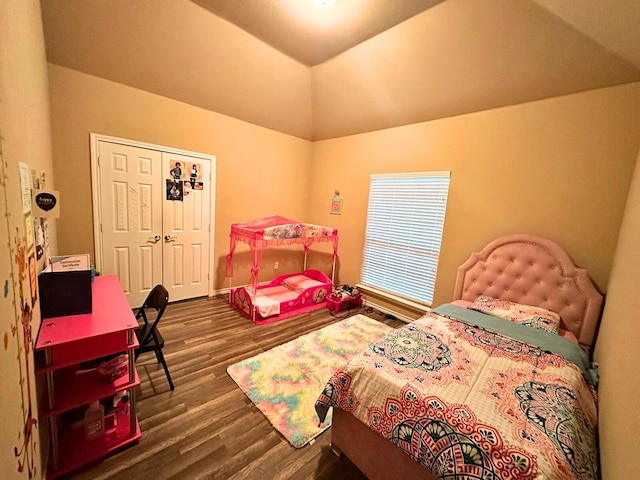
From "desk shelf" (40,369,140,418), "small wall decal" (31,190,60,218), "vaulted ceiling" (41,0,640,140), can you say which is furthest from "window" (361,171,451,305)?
"small wall decal" (31,190,60,218)

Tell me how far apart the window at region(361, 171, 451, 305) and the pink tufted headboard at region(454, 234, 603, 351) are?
0.55 metres

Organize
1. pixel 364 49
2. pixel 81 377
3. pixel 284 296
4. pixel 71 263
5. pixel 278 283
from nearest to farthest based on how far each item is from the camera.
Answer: pixel 81 377, pixel 71 263, pixel 364 49, pixel 284 296, pixel 278 283

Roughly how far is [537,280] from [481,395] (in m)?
1.80

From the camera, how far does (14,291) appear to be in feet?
3.03

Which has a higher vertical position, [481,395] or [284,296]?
[481,395]

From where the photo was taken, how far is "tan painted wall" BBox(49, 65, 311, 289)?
278cm

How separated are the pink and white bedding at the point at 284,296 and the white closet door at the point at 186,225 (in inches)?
27.3

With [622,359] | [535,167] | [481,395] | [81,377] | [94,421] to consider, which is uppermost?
[535,167]

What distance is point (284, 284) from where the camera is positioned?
4352 mm

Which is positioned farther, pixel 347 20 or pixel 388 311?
pixel 388 311

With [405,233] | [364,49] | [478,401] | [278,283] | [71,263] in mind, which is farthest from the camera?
[278,283]

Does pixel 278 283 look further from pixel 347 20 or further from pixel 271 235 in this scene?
pixel 347 20

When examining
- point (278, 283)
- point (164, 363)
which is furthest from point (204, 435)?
point (278, 283)

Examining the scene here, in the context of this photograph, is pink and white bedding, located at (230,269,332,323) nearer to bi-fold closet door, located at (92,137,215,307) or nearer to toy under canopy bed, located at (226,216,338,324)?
toy under canopy bed, located at (226,216,338,324)
